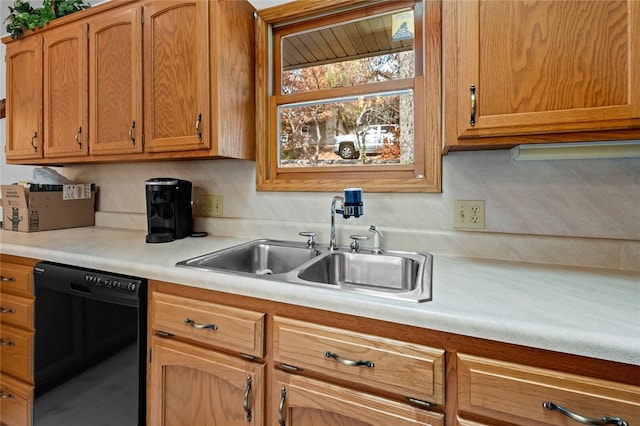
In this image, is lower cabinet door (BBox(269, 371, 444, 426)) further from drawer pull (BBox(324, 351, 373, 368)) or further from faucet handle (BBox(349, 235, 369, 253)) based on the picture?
faucet handle (BBox(349, 235, 369, 253))

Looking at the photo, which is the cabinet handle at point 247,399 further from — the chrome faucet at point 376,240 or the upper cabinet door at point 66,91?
the upper cabinet door at point 66,91

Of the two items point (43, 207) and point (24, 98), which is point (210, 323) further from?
point (24, 98)

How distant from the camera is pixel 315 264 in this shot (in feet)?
3.97

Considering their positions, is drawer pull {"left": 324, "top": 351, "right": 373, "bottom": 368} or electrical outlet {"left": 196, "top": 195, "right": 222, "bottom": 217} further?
electrical outlet {"left": 196, "top": 195, "right": 222, "bottom": 217}

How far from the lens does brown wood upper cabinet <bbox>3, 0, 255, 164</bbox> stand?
144 centimetres

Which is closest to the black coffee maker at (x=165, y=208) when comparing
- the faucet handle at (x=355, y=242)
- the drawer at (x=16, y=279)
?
the drawer at (x=16, y=279)

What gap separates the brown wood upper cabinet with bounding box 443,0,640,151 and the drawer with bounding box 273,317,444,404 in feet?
2.27

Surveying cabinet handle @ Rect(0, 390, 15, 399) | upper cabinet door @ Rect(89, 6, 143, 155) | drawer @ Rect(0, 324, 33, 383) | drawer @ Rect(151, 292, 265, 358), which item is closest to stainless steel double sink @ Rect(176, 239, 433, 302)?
drawer @ Rect(151, 292, 265, 358)

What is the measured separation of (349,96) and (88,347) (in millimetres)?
1615

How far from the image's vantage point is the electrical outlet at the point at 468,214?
1.29 meters

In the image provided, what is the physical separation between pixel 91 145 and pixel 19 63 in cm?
89

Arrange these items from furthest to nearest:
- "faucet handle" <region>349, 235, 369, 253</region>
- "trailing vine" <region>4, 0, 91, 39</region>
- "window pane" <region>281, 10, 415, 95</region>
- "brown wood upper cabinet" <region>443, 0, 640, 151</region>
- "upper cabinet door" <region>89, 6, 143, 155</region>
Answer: "trailing vine" <region>4, 0, 91, 39</region> → "upper cabinet door" <region>89, 6, 143, 155</region> → "window pane" <region>281, 10, 415, 95</region> → "faucet handle" <region>349, 235, 369, 253</region> → "brown wood upper cabinet" <region>443, 0, 640, 151</region>

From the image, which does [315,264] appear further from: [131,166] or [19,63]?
[19,63]

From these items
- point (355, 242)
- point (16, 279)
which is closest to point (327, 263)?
point (355, 242)
